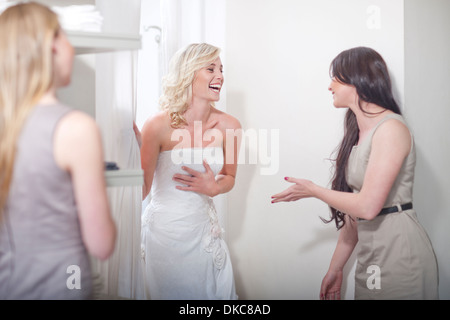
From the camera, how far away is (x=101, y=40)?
1.02m

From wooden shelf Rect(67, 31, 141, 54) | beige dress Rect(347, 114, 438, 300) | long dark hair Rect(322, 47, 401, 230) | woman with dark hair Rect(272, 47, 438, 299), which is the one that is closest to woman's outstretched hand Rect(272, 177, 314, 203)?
woman with dark hair Rect(272, 47, 438, 299)

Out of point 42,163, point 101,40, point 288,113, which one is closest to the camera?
point 42,163

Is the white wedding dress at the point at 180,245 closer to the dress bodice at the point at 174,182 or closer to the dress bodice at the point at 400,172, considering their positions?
the dress bodice at the point at 174,182

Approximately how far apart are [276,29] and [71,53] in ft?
4.51

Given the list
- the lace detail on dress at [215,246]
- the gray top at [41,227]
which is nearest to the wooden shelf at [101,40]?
the gray top at [41,227]

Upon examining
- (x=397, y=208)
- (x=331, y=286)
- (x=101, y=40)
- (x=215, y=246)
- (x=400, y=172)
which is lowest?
(x=331, y=286)

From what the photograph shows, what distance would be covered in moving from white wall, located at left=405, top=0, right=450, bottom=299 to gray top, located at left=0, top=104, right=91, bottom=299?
1.31 meters

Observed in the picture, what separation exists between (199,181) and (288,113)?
59 cm

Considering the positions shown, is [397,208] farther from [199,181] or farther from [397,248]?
[199,181]

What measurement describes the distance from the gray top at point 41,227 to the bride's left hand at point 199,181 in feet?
2.69

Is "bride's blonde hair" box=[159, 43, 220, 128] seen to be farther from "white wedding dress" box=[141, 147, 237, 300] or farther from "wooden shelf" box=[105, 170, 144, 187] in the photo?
"wooden shelf" box=[105, 170, 144, 187]

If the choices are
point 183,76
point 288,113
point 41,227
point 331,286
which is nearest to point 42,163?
point 41,227

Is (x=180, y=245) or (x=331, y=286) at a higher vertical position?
(x=180, y=245)
